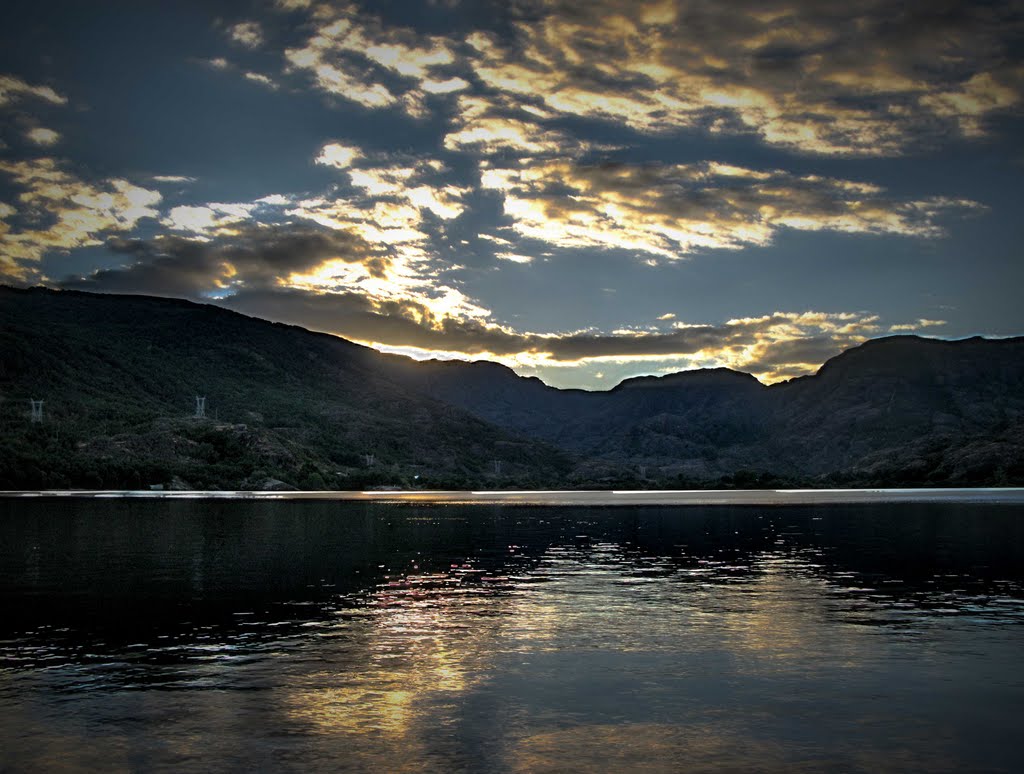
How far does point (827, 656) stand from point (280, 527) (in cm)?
8488

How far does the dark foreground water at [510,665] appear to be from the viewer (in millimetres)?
19516

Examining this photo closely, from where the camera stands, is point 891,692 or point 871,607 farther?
point 871,607

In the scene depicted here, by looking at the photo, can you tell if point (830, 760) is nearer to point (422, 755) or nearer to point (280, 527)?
point (422, 755)

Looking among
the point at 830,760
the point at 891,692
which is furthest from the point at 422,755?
the point at 891,692

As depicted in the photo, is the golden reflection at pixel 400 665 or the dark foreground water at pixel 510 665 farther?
the golden reflection at pixel 400 665

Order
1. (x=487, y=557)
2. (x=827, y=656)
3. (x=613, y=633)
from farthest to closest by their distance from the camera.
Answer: (x=487, y=557)
(x=613, y=633)
(x=827, y=656)

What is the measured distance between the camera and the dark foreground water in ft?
A: 64.0

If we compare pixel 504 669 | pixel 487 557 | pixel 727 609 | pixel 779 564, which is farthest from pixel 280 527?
pixel 504 669

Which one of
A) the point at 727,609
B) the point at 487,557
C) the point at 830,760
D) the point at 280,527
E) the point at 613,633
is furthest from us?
the point at 280,527

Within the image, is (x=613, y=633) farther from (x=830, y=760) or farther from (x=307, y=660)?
(x=830, y=760)

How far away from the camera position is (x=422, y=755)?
1891 cm

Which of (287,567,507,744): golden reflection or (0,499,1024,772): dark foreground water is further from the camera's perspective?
(287,567,507,744): golden reflection

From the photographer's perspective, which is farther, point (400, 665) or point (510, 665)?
point (510, 665)

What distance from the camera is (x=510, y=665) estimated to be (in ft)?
93.2
